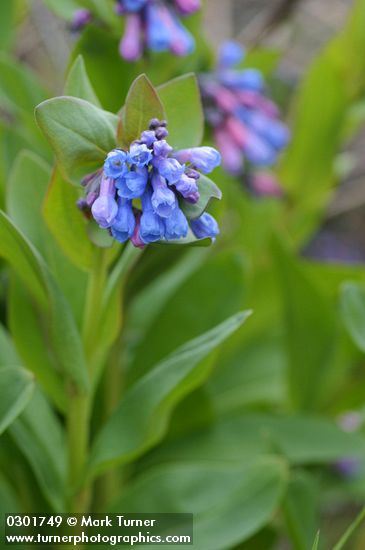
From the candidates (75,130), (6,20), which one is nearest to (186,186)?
(75,130)

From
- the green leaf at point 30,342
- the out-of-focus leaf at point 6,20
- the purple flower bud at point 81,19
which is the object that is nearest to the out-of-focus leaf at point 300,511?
the green leaf at point 30,342

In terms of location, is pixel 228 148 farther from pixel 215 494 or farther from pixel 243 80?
pixel 215 494

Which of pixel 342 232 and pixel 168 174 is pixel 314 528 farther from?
pixel 342 232

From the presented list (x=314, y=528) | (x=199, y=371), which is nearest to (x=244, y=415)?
(x=314, y=528)

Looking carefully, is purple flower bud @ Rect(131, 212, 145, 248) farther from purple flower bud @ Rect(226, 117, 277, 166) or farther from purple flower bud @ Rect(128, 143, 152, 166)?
purple flower bud @ Rect(226, 117, 277, 166)

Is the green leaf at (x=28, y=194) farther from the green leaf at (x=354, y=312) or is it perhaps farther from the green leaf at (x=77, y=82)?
the green leaf at (x=354, y=312)

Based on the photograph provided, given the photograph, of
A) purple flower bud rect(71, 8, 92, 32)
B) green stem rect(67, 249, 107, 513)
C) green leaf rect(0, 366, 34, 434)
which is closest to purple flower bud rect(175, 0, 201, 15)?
purple flower bud rect(71, 8, 92, 32)
